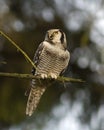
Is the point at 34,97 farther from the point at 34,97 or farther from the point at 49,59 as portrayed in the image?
the point at 49,59

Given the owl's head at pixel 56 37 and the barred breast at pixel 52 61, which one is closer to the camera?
the owl's head at pixel 56 37

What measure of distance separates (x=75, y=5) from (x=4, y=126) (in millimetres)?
1511

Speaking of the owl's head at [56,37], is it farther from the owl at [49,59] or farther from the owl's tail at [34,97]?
the owl's tail at [34,97]

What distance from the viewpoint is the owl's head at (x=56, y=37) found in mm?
4633

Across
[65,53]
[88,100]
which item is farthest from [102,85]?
[65,53]

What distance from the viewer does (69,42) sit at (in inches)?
282

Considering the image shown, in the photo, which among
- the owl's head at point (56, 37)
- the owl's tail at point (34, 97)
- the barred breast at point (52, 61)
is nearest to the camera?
the owl's tail at point (34, 97)

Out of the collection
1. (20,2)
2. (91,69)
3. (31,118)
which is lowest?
(31,118)

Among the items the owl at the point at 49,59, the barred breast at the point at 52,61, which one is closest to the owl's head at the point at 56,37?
the owl at the point at 49,59

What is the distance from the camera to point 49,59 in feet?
16.3

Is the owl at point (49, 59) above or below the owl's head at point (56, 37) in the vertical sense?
below

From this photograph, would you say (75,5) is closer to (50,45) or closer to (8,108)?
(8,108)

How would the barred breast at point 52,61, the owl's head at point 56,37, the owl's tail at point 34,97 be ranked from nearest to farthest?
the owl's tail at point 34,97
the owl's head at point 56,37
the barred breast at point 52,61

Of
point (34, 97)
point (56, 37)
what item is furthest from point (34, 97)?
point (56, 37)
